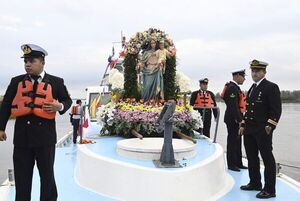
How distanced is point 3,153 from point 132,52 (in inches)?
371

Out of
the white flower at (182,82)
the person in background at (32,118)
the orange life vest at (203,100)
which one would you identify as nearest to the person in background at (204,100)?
the orange life vest at (203,100)

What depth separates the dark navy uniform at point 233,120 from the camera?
5438mm

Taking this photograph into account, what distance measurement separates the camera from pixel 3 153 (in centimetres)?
1386

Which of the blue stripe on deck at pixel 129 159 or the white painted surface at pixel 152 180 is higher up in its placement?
the blue stripe on deck at pixel 129 159

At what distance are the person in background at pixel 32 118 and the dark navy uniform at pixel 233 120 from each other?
120 inches

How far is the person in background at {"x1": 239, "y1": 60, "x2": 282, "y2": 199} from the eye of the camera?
4.12 metres

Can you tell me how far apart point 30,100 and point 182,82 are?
443 centimetres

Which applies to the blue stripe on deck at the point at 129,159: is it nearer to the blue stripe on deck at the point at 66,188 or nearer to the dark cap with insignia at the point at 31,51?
the blue stripe on deck at the point at 66,188

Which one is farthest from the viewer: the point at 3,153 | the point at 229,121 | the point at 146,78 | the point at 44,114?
the point at 3,153

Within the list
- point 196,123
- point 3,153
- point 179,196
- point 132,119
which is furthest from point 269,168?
point 3,153

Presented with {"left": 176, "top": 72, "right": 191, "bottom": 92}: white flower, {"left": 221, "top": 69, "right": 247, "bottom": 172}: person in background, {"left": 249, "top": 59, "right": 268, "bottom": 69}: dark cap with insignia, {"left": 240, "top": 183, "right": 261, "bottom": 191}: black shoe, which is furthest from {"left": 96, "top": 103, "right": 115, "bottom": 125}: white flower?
{"left": 249, "top": 59, "right": 268, "bottom": 69}: dark cap with insignia

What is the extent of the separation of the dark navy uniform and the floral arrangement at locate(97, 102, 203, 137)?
27.2 inches

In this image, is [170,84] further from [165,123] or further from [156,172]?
[156,172]

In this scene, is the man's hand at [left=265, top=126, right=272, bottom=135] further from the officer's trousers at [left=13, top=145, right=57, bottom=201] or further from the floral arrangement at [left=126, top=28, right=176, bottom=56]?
the floral arrangement at [left=126, top=28, right=176, bottom=56]
